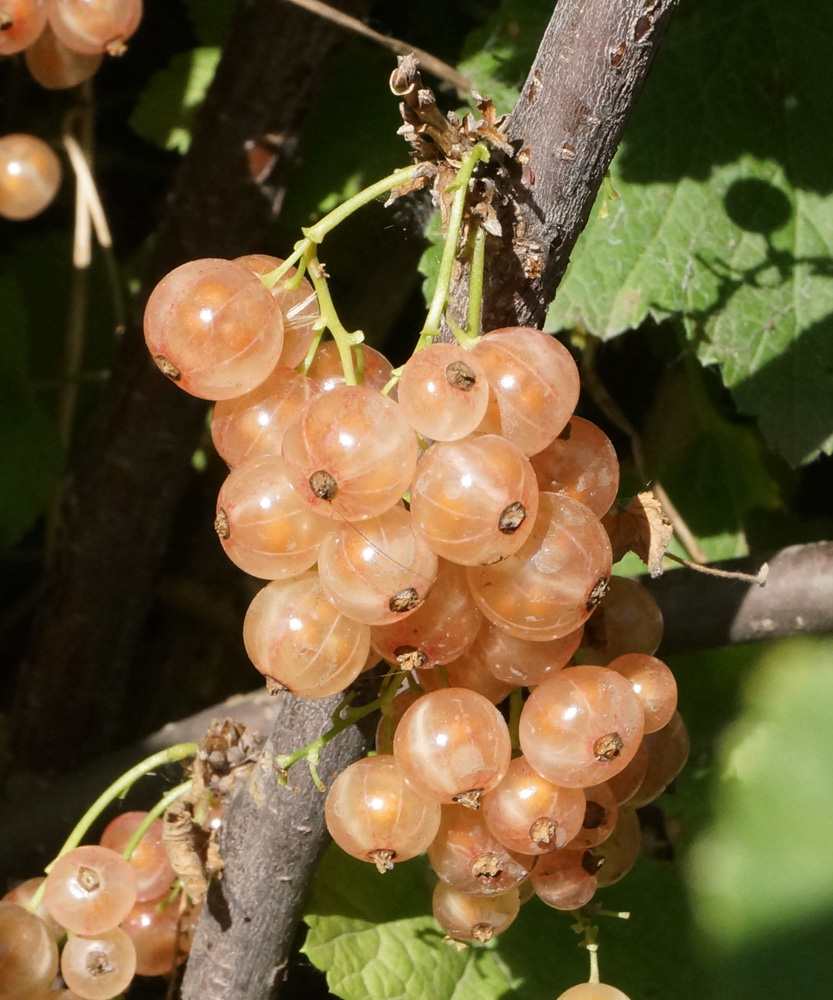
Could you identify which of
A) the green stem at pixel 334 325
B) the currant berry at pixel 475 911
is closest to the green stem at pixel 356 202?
the green stem at pixel 334 325

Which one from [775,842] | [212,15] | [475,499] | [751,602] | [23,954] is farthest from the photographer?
[212,15]

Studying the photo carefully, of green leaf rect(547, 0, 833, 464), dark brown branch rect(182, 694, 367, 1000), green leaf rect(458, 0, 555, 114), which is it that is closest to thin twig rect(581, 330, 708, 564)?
green leaf rect(547, 0, 833, 464)

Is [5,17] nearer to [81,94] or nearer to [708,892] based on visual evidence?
[81,94]

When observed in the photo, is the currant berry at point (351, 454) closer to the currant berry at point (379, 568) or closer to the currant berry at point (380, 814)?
the currant berry at point (379, 568)

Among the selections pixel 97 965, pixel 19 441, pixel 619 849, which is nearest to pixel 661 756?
pixel 619 849

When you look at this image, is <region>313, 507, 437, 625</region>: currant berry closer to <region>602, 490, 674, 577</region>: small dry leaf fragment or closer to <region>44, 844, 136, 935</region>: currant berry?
<region>602, 490, 674, 577</region>: small dry leaf fragment

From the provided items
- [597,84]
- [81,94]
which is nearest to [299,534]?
[597,84]

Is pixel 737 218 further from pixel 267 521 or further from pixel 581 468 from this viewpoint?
pixel 267 521
